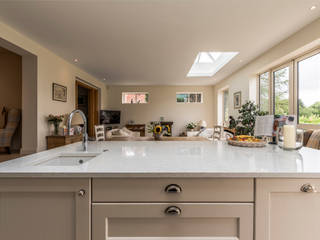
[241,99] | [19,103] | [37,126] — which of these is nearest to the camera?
[37,126]

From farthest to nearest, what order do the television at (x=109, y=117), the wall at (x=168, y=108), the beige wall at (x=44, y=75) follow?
the wall at (x=168, y=108), the television at (x=109, y=117), the beige wall at (x=44, y=75)

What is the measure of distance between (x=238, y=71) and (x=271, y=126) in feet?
14.9

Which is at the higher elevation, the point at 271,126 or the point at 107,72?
the point at 107,72

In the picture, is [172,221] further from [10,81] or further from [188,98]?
[188,98]

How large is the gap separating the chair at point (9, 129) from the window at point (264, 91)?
613 centimetres

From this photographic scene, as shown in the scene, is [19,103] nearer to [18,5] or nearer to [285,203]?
[18,5]

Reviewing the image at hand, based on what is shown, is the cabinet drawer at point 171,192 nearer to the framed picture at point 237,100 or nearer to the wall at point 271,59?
the wall at point 271,59

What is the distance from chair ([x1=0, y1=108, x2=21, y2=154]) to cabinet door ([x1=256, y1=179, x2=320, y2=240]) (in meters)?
5.04

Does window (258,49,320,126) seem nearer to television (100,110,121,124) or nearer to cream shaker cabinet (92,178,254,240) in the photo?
cream shaker cabinet (92,178,254,240)

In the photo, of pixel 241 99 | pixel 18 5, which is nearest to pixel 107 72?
pixel 18 5

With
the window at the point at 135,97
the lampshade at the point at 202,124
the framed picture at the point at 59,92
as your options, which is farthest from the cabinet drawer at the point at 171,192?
the window at the point at 135,97

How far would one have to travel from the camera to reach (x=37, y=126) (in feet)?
12.0

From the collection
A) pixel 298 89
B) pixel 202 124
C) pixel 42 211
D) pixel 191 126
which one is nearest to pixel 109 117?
pixel 191 126

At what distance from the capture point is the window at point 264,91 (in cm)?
442
